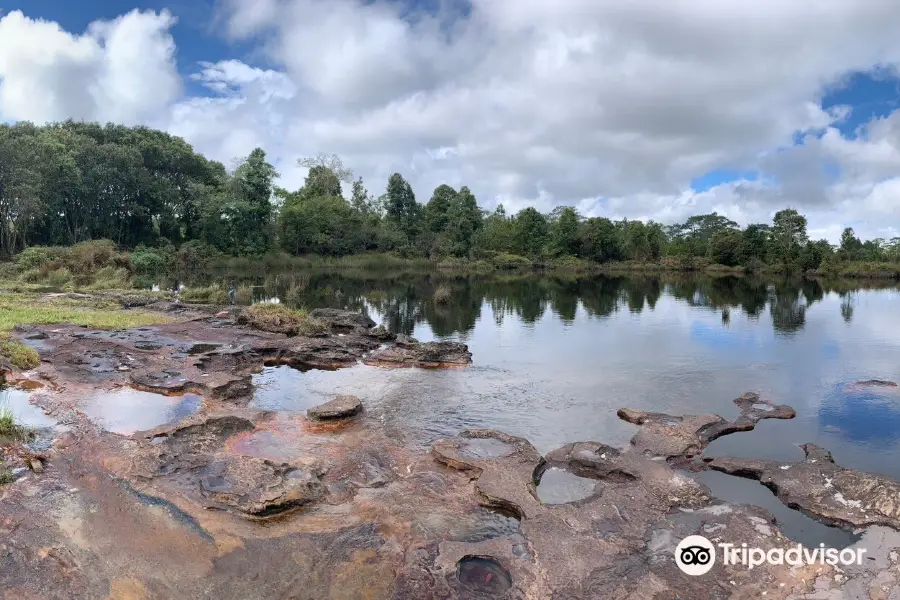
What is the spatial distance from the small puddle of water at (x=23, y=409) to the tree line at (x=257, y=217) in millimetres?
36340

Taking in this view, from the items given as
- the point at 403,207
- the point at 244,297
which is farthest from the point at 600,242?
the point at 244,297

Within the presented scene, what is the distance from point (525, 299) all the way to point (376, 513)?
30.1 meters

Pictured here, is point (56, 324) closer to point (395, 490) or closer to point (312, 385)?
point (312, 385)

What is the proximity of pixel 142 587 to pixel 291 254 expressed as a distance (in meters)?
64.7

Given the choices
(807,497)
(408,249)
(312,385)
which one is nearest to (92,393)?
(312,385)

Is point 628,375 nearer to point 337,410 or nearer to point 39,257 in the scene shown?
point 337,410

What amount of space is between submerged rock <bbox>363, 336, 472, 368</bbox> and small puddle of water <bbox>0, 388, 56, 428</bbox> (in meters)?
8.07

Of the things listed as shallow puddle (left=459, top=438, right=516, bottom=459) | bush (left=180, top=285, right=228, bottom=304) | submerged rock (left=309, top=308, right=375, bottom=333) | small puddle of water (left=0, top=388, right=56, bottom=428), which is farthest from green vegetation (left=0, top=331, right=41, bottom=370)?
bush (left=180, top=285, right=228, bottom=304)

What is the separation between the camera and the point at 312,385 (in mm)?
14031

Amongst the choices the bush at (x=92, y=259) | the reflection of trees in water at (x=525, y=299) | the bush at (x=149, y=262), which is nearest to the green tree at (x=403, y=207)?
the reflection of trees in water at (x=525, y=299)

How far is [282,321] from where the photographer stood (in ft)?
66.5

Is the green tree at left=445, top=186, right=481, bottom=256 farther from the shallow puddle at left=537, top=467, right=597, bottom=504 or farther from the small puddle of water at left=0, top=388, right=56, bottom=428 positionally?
the shallow puddle at left=537, top=467, right=597, bottom=504

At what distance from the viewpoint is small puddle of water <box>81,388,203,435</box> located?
398 inches

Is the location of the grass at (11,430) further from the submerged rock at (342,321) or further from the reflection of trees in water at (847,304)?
the reflection of trees in water at (847,304)
